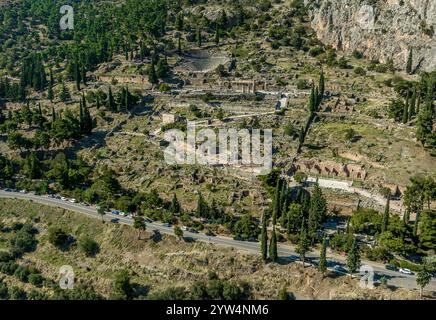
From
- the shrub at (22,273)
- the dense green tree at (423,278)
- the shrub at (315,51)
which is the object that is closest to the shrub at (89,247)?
the shrub at (22,273)

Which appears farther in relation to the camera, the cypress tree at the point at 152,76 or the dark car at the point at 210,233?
the cypress tree at the point at 152,76

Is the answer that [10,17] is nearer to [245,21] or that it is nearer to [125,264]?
[245,21]

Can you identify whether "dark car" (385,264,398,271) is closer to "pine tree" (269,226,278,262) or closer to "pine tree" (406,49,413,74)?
"pine tree" (269,226,278,262)

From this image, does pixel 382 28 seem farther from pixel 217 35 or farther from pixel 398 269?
pixel 398 269

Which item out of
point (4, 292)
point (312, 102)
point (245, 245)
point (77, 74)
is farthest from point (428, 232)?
point (77, 74)

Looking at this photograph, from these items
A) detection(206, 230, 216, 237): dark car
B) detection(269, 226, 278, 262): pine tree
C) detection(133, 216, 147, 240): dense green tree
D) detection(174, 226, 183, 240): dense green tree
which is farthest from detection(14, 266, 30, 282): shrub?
detection(269, 226, 278, 262): pine tree

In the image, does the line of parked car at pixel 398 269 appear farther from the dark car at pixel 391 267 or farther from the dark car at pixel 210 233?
the dark car at pixel 210 233
